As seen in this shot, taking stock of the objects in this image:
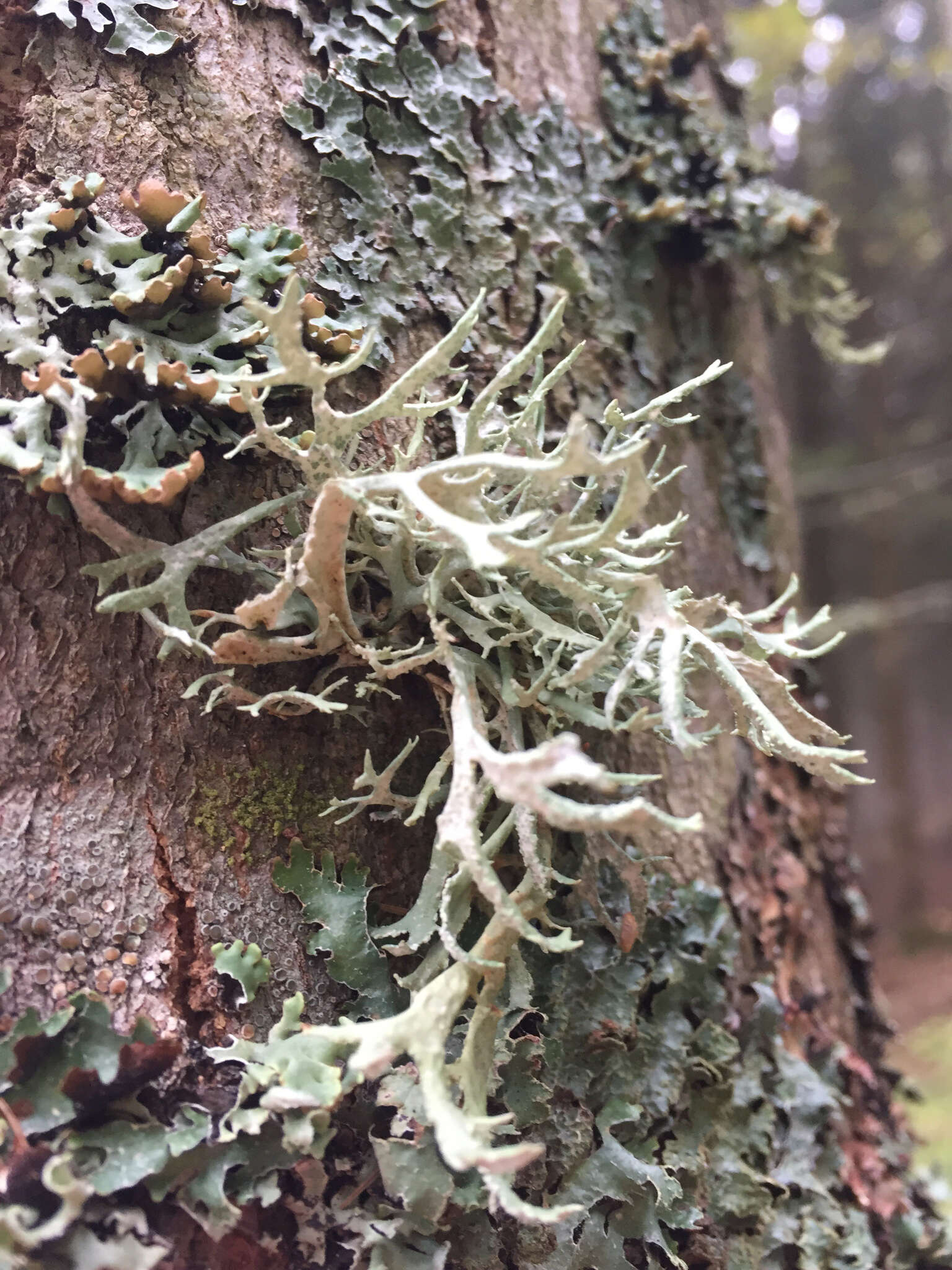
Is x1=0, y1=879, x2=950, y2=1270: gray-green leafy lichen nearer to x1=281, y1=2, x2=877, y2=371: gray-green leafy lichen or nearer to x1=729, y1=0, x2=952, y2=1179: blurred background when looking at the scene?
x1=281, y1=2, x2=877, y2=371: gray-green leafy lichen

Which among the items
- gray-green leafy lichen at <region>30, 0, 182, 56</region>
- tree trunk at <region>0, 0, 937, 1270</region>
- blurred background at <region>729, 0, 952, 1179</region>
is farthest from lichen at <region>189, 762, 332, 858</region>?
blurred background at <region>729, 0, 952, 1179</region>

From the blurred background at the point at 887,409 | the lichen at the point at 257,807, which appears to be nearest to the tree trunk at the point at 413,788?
the lichen at the point at 257,807

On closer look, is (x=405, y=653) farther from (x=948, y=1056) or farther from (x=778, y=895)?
(x=948, y=1056)

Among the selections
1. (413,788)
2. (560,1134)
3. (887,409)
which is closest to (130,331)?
(413,788)

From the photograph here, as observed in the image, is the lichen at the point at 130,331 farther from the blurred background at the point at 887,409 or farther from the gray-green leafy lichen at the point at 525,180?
the blurred background at the point at 887,409

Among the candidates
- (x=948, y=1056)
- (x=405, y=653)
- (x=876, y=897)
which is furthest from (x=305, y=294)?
(x=876, y=897)

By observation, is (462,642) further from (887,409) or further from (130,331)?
(887,409)
